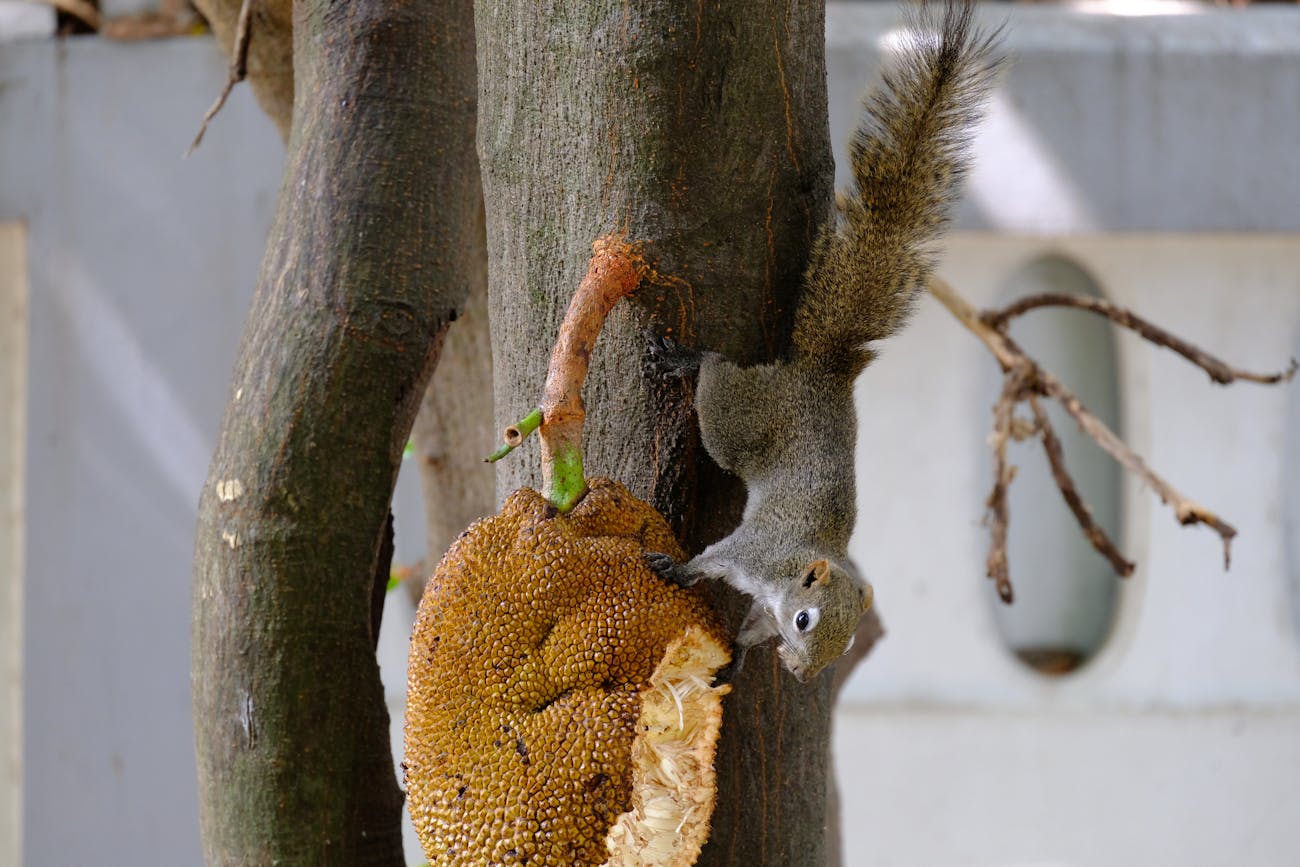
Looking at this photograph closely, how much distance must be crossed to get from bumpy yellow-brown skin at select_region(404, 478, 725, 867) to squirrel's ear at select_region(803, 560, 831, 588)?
22 centimetres

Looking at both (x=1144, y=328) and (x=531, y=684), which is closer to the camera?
(x=531, y=684)

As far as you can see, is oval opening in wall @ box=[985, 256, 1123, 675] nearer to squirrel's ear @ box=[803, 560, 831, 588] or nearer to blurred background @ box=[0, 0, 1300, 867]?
blurred background @ box=[0, 0, 1300, 867]

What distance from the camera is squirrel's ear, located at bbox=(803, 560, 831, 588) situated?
0.93m

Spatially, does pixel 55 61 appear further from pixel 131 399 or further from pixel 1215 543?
pixel 1215 543

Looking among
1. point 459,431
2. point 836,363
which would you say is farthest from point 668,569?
point 459,431

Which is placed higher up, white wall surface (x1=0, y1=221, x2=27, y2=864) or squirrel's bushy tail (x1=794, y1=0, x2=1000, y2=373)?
squirrel's bushy tail (x1=794, y1=0, x2=1000, y2=373)

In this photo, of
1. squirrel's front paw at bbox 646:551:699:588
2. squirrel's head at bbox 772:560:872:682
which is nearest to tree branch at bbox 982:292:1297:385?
squirrel's head at bbox 772:560:872:682

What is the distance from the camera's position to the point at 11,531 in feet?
11.0

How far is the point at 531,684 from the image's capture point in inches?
27.0

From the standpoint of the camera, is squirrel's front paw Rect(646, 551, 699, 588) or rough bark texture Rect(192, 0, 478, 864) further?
rough bark texture Rect(192, 0, 478, 864)

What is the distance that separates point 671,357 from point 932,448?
2583mm

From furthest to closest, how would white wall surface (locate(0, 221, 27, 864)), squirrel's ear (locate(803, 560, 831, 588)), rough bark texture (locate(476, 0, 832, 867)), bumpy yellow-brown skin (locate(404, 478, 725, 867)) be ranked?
white wall surface (locate(0, 221, 27, 864)) → squirrel's ear (locate(803, 560, 831, 588)) → rough bark texture (locate(476, 0, 832, 867)) → bumpy yellow-brown skin (locate(404, 478, 725, 867))

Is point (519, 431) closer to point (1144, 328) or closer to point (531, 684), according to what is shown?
point (531, 684)

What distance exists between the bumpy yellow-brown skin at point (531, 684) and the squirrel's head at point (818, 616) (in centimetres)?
17
